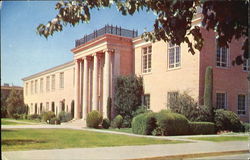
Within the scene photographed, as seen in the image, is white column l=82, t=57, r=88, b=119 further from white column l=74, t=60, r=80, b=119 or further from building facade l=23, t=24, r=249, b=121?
Answer: white column l=74, t=60, r=80, b=119

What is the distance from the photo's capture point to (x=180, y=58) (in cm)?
1998

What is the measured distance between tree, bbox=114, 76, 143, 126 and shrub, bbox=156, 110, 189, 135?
6124mm

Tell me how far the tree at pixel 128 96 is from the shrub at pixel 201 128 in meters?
6.20

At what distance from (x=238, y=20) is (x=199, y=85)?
49.7 ft

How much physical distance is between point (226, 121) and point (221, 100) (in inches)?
66.6

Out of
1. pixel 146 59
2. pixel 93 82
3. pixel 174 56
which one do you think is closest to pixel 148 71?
pixel 146 59

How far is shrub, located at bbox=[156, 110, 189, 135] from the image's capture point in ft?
54.5

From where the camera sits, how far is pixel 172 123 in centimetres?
1670

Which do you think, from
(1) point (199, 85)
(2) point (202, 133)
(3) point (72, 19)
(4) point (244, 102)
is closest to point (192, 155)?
(3) point (72, 19)

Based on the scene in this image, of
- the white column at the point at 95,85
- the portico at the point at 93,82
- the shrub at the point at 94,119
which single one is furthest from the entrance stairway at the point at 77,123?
the shrub at the point at 94,119

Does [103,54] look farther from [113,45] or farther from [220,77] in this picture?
[220,77]

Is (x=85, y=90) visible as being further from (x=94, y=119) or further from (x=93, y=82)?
(x=94, y=119)

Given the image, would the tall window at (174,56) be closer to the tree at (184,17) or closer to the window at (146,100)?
the window at (146,100)

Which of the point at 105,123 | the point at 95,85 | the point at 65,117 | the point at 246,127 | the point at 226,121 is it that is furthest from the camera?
the point at 65,117
